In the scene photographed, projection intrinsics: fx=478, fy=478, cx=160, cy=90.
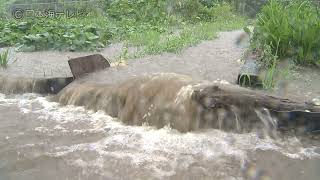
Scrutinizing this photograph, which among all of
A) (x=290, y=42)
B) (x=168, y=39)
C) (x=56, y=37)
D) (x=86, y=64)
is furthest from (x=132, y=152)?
(x=56, y=37)

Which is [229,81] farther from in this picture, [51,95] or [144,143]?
[51,95]

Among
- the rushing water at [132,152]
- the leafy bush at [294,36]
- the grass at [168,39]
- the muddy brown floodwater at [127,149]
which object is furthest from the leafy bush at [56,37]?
the leafy bush at [294,36]

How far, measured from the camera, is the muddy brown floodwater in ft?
14.4

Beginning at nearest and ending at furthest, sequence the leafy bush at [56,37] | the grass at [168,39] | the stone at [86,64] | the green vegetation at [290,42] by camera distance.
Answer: the green vegetation at [290,42] < the stone at [86,64] < the grass at [168,39] < the leafy bush at [56,37]

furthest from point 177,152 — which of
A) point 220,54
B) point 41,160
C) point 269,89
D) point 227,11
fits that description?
point 227,11

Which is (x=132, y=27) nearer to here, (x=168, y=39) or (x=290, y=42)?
(x=168, y=39)

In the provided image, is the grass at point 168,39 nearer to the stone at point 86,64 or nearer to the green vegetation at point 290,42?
the stone at point 86,64

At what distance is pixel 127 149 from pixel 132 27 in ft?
22.0

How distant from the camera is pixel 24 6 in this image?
14.2 meters

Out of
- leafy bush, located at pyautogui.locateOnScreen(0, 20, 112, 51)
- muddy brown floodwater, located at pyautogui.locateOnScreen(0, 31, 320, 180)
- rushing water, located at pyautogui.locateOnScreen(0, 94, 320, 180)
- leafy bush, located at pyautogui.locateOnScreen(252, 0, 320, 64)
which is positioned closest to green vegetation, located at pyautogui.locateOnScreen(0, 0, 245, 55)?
leafy bush, located at pyautogui.locateOnScreen(0, 20, 112, 51)

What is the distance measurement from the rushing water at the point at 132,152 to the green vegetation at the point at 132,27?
3180mm

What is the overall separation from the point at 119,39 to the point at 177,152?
5647 millimetres

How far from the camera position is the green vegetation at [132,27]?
912 centimetres

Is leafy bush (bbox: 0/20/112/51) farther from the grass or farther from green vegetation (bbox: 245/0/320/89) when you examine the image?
green vegetation (bbox: 245/0/320/89)
